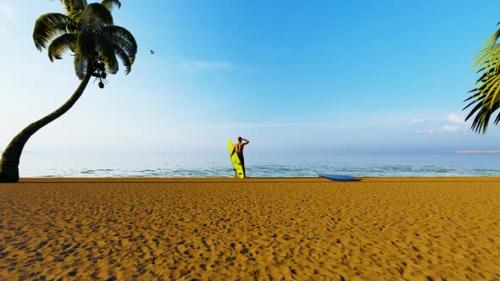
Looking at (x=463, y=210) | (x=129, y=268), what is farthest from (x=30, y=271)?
(x=463, y=210)

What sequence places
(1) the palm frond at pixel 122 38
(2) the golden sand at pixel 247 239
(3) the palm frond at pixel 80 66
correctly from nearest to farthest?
(2) the golden sand at pixel 247 239
(3) the palm frond at pixel 80 66
(1) the palm frond at pixel 122 38

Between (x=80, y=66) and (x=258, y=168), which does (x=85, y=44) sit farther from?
(x=258, y=168)

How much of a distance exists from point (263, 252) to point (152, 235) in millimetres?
3068

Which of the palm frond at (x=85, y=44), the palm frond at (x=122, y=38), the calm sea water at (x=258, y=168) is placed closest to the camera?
the palm frond at (x=85, y=44)

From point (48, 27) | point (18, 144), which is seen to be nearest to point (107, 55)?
point (48, 27)

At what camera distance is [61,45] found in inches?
739

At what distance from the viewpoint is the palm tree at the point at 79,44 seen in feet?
57.5

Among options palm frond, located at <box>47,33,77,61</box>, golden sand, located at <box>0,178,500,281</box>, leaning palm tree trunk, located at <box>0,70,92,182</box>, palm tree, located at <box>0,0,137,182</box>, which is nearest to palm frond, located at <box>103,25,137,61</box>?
palm tree, located at <box>0,0,137,182</box>

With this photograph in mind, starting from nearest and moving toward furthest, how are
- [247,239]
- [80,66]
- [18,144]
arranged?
1. [247,239]
2. [18,144]
3. [80,66]

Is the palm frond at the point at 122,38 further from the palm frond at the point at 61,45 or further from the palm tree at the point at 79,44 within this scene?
the palm frond at the point at 61,45

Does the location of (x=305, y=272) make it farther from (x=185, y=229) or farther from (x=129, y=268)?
(x=185, y=229)

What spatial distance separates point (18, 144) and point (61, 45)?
7.32 m

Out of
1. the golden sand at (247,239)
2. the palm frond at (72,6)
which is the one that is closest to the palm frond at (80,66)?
the palm frond at (72,6)

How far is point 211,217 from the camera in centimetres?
906
